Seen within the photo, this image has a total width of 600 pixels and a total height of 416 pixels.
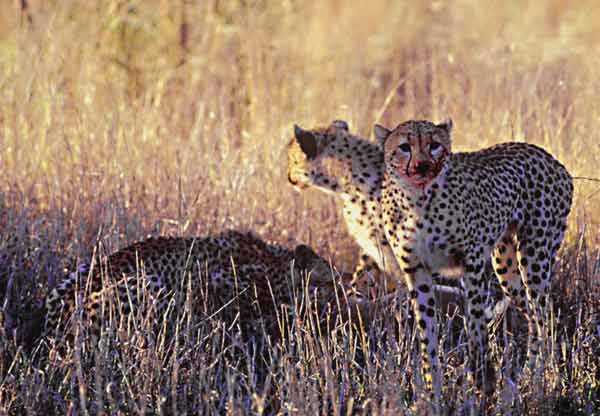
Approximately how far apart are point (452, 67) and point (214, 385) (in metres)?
3.87

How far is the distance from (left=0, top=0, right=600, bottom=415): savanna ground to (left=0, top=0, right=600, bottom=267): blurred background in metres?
0.01

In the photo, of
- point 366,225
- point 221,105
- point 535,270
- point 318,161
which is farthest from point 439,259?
point 221,105

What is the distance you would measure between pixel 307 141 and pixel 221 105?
46.8 inches

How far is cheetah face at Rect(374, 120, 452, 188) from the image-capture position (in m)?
3.54

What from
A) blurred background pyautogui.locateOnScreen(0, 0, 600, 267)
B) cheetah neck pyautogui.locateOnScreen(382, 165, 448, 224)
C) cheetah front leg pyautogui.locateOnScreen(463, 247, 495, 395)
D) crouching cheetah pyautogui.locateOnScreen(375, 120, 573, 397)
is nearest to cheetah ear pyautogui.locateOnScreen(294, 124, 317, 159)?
blurred background pyautogui.locateOnScreen(0, 0, 600, 267)

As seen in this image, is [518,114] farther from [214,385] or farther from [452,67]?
[214,385]

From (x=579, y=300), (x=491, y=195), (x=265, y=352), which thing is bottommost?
(x=265, y=352)

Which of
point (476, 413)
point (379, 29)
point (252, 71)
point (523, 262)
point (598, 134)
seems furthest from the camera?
point (379, 29)

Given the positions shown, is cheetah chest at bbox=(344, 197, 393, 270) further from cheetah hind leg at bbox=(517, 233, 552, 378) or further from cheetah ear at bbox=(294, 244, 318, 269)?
cheetah hind leg at bbox=(517, 233, 552, 378)

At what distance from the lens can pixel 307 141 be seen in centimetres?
462

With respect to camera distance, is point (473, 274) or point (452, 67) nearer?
point (473, 274)

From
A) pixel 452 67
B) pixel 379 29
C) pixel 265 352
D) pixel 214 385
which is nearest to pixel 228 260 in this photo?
pixel 265 352

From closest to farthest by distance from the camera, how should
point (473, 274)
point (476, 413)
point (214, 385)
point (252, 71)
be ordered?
1. point (476, 413)
2. point (214, 385)
3. point (473, 274)
4. point (252, 71)

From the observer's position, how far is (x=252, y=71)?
6.54 meters
